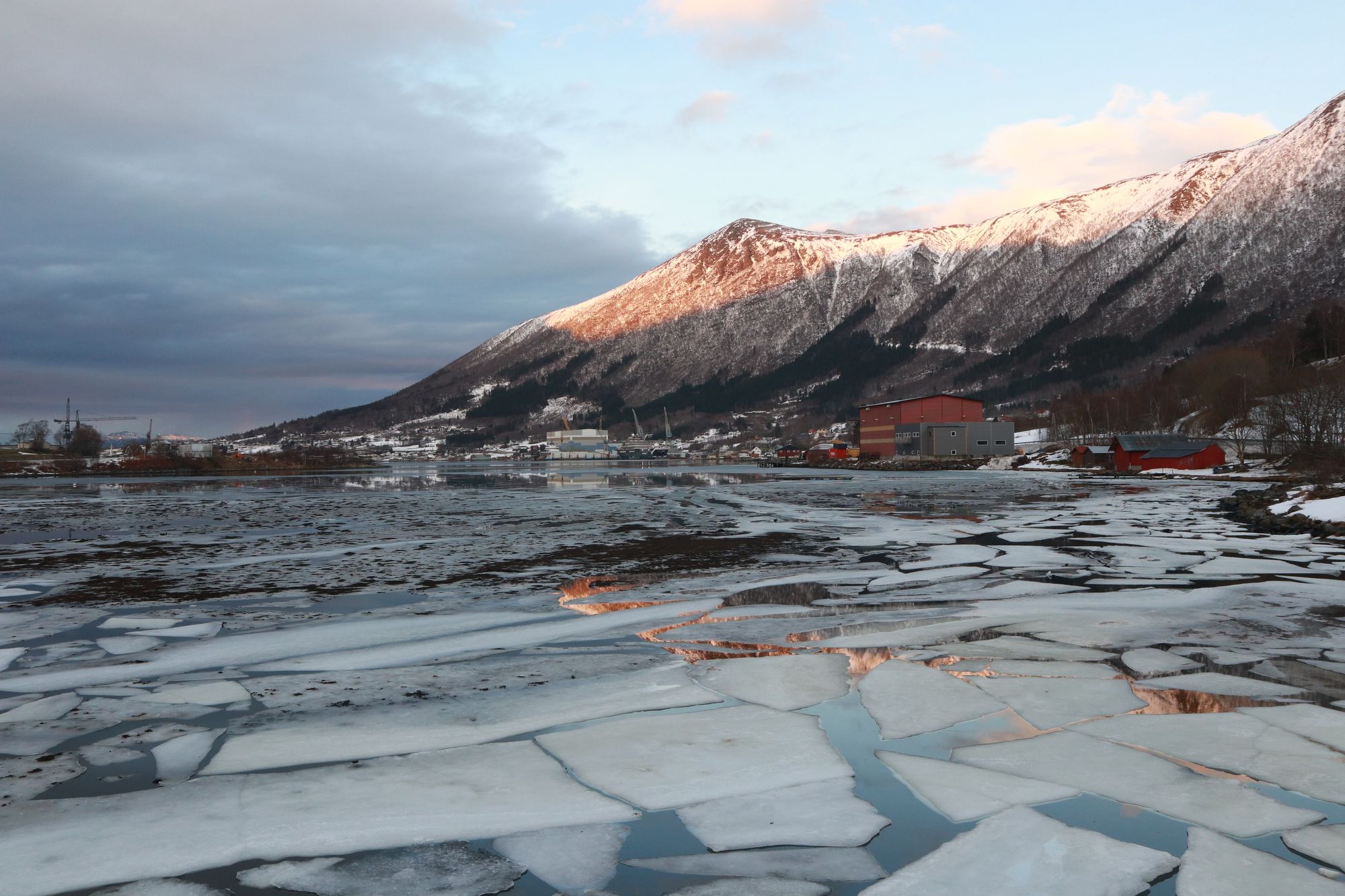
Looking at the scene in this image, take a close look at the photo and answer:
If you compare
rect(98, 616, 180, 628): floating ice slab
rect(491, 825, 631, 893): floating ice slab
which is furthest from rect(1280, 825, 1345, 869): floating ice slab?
rect(98, 616, 180, 628): floating ice slab

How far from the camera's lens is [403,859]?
14.7 feet

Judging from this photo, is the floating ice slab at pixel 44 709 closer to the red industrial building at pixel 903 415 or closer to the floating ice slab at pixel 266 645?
the floating ice slab at pixel 266 645

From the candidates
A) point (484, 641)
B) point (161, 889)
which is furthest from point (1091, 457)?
point (161, 889)

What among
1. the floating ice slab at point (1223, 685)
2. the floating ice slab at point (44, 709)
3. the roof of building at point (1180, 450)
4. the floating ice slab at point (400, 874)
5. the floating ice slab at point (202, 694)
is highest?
the roof of building at point (1180, 450)

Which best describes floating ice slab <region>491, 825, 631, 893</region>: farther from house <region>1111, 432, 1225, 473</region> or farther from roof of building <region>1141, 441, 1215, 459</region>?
roof of building <region>1141, 441, 1215, 459</region>

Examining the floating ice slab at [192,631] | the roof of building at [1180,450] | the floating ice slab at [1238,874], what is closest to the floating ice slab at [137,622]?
the floating ice slab at [192,631]

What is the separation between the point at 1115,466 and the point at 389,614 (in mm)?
70007

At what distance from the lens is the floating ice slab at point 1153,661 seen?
793 cm

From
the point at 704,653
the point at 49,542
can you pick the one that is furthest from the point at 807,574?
the point at 49,542

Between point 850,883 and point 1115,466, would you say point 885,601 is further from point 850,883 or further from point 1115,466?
point 1115,466

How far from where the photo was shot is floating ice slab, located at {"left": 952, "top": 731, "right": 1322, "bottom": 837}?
481 centimetres

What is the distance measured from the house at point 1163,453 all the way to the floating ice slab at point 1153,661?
62.7m

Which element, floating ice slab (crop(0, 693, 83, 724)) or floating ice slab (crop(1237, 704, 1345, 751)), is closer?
floating ice slab (crop(1237, 704, 1345, 751))

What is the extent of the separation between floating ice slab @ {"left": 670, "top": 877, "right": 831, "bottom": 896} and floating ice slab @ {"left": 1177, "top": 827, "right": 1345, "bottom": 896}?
175 cm
